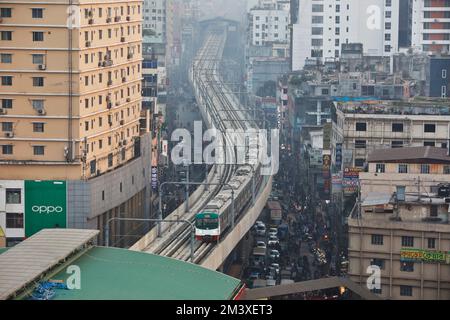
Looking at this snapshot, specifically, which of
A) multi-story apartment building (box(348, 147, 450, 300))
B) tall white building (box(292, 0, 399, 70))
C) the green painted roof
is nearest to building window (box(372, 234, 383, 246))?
multi-story apartment building (box(348, 147, 450, 300))

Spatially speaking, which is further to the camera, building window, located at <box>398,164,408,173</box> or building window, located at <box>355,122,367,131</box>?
building window, located at <box>355,122,367,131</box>

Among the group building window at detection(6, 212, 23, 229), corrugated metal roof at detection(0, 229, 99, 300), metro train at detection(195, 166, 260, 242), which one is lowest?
metro train at detection(195, 166, 260, 242)

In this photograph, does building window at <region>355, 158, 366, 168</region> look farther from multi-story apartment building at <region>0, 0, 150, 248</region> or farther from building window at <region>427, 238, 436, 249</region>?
building window at <region>427, 238, 436, 249</region>

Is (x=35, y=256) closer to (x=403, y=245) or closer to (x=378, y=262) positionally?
(x=378, y=262)

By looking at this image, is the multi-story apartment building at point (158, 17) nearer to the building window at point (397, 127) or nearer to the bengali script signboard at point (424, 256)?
the building window at point (397, 127)

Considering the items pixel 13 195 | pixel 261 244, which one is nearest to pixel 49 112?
pixel 13 195

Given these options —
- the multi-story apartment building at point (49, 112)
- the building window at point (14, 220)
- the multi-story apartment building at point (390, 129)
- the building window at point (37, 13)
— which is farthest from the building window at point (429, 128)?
the building window at point (14, 220)
